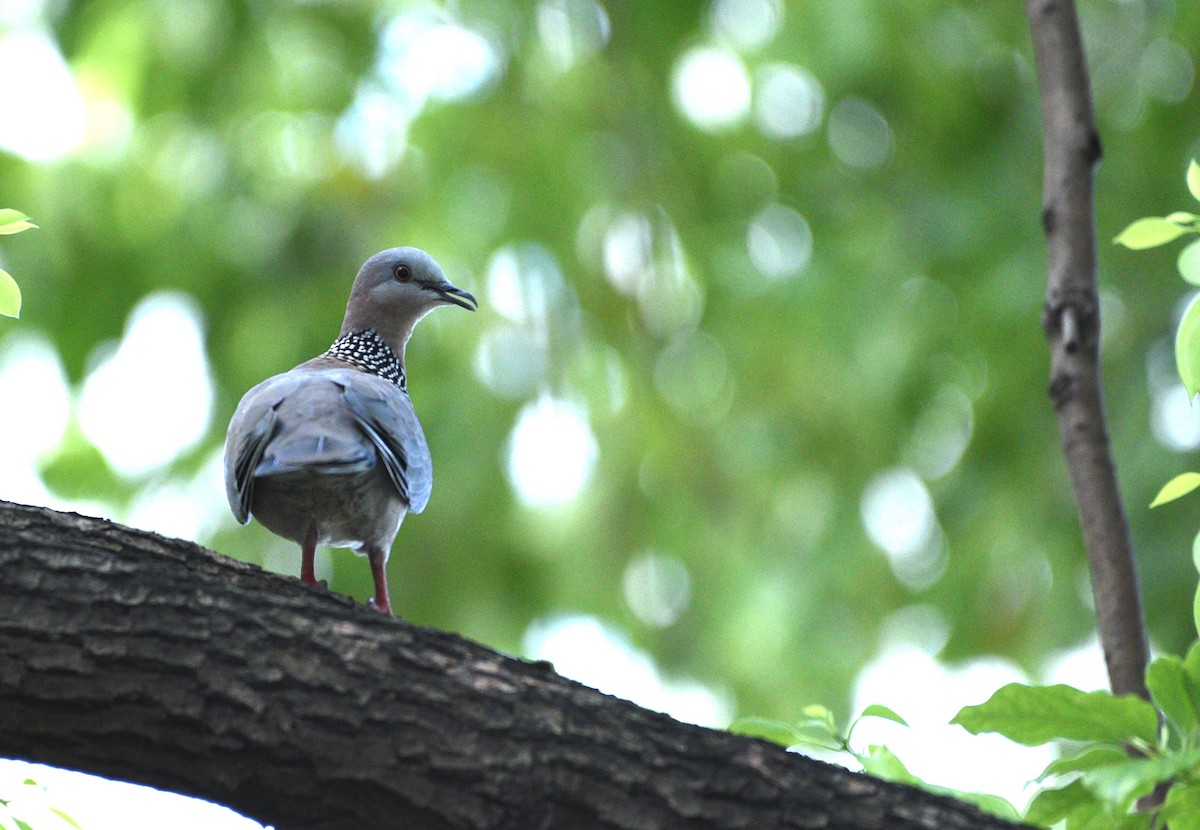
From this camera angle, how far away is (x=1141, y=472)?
6082mm

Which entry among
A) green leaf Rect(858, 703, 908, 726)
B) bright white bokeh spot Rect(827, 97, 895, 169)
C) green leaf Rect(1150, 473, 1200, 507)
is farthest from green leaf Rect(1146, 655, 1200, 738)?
bright white bokeh spot Rect(827, 97, 895, 169)

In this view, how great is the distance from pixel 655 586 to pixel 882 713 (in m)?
5.41

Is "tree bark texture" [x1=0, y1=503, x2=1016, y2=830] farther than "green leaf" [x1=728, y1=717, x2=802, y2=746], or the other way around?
"green leaf" [x1=728, y1=717, x2=802, y2=746]

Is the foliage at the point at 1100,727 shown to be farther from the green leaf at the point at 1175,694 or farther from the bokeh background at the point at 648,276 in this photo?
the bokeh background at the point at 648,276

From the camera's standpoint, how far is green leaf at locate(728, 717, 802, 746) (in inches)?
105

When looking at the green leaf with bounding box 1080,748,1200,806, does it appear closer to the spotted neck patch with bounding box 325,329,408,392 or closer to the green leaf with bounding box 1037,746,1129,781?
the green leaf with bounding box 1037,746,1129,781

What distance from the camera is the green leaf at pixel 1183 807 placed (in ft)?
7.19

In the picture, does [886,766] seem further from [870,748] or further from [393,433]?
[393,433]

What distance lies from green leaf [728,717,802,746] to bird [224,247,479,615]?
123 cm

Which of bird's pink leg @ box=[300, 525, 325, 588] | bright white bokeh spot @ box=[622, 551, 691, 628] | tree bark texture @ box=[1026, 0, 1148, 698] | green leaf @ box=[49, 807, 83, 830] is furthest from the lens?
bright white bokeh spot @ box=[622, 551, 691, 628]

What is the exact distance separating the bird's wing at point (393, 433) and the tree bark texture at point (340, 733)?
1.07m

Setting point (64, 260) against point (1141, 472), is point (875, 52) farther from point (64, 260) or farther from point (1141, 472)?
point (64, 260)

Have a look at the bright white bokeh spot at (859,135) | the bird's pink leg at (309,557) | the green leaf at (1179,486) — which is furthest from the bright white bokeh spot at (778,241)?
the green leaf at (1179,486)

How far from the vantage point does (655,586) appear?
26.2 feet
